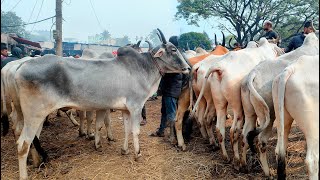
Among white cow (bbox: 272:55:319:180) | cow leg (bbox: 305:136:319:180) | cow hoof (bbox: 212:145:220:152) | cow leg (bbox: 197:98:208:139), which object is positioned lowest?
cow hoof (bbox: 212:145:220:152)

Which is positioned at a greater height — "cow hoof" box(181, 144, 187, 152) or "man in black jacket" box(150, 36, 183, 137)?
"man in black jacket" box(150, 36, 183, 137)

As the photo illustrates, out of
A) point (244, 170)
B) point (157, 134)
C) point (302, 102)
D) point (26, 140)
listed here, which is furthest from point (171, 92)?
point (302, 102)

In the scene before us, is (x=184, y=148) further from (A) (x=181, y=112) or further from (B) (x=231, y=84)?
(B) (x=231, y=84)

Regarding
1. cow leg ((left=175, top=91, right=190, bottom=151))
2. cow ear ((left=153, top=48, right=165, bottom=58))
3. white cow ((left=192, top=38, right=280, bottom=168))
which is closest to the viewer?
white cow ((left=192, top=38, right=280, bottom=168))

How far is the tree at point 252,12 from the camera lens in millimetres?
20391

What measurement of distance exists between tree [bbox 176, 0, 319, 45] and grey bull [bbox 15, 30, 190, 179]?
55.3ft

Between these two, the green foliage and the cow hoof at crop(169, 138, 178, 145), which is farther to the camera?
the green foliage

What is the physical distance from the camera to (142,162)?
4.87 meters

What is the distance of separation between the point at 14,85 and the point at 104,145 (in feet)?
6.50

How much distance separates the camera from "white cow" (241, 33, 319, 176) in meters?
3.90

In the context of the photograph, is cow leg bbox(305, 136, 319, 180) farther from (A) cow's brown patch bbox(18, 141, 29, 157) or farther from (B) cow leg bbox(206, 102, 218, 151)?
(A) cow's brown patch bbox(18, 141, 29, 157)

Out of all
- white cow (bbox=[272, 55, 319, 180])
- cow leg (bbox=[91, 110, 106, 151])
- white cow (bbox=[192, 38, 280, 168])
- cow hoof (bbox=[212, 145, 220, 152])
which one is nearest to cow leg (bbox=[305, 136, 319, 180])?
white cow (bbox=[272, 55, 319, 180])

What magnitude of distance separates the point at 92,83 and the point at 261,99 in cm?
233

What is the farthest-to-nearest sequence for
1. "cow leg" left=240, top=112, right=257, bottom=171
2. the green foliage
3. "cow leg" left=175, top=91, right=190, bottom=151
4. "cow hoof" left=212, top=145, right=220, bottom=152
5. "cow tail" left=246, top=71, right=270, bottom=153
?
1. the green foliage
2. "cow leg" left=175, top=91, right=190, bottom=151
3. "cow hoof" left=212, top=145, right=220, bottom=152
4. "cow leg" left=240, top=112, right=257, bottom=171
5. "cow tail" left=246, top=71, right=270, bottom=153
